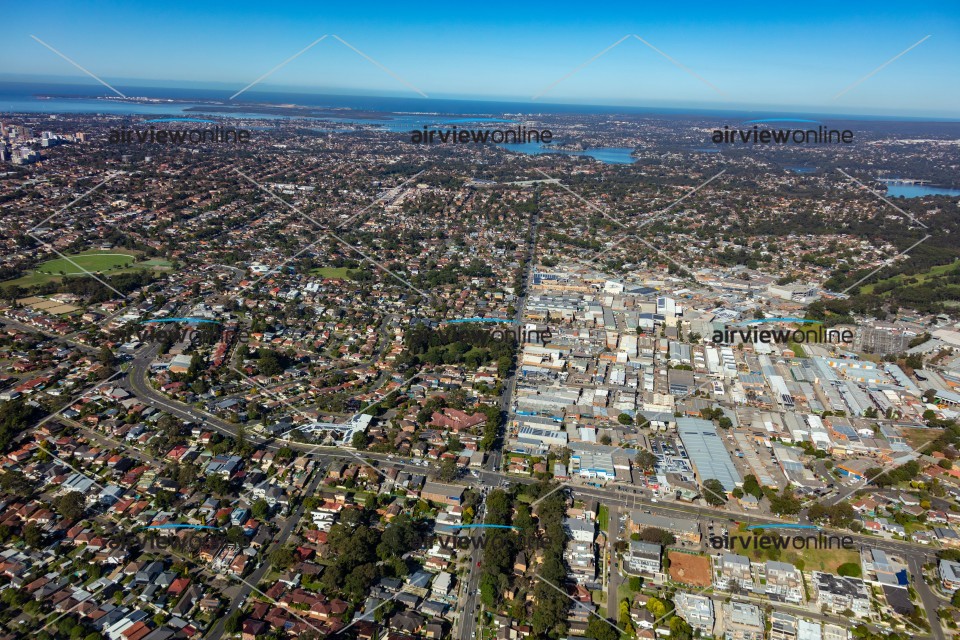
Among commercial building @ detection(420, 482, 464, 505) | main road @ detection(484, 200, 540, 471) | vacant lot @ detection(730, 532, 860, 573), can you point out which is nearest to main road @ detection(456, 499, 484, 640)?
commercial building @ detection(420, 482, 464, 505)

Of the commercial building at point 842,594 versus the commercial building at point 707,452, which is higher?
the commercial building at point 707,452

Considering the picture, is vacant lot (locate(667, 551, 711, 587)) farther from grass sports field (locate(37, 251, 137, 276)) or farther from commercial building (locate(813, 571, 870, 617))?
grass sports field (locate(37, 251, 137, 276))

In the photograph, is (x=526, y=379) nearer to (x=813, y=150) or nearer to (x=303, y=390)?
(x=303, y=390)

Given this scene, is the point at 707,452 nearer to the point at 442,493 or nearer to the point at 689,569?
the point at 689,569

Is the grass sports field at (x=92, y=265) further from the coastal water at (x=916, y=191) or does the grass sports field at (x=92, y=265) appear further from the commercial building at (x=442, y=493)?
the coastal water at (x=916, y=191)

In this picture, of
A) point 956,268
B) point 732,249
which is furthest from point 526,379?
point 956,268

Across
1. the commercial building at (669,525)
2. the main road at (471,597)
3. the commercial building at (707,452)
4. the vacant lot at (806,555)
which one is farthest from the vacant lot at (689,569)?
the main road at (471,597)
